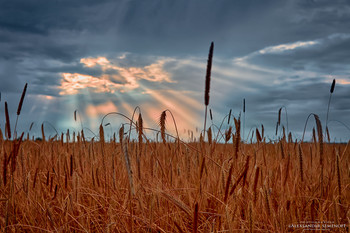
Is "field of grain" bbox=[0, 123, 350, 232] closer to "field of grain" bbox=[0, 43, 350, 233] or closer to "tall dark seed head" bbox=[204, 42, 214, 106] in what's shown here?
"field of grain" bbox=[0, 43, 350, 233]

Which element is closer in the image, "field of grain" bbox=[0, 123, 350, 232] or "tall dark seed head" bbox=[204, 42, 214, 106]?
"tall dark seed head" bbox=[204, 42, 214, 106]

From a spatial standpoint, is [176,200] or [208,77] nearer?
[176,200]

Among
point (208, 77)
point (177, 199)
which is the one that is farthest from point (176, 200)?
point (208, 77)

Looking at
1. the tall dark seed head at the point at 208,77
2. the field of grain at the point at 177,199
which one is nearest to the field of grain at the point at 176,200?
the field of grain at the point at 177,199

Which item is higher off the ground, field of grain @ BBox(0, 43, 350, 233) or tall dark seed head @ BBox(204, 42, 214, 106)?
tall dark seed head @ BBox(204, 42, 214, 106)

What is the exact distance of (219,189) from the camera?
2352 mm

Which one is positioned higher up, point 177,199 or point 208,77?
point 208,77

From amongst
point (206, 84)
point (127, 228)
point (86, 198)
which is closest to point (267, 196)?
point (206, 84)

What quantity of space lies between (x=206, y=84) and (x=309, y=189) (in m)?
1.89

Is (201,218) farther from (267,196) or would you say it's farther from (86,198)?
(86,198)

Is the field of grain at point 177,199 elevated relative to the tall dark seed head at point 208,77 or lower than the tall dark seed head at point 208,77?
lower

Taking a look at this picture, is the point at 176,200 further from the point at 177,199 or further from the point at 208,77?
the point at 208,77

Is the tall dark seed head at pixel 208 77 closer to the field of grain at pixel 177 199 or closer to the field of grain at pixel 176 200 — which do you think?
the field of grain at pixel 177 199

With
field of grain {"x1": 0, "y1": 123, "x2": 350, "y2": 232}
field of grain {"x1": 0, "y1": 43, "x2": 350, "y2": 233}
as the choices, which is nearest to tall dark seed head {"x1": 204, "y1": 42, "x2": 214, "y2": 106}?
field of grain {"x1": 0, "y1": 43, "x2": 350, "y2": 233}
